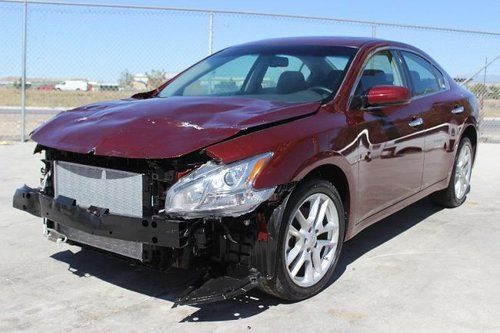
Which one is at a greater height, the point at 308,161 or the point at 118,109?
the point at 118,109

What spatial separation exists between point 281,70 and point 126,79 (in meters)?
8.68

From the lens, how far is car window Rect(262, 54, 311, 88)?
14.2 ft

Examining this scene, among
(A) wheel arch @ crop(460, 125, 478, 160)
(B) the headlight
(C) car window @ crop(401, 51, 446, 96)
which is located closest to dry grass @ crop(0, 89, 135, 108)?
(A) wheel arch @ crop(460, 125, 478, 160)

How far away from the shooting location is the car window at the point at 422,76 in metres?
5.01

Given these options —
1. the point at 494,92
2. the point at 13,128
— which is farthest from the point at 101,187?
the point at 13,128

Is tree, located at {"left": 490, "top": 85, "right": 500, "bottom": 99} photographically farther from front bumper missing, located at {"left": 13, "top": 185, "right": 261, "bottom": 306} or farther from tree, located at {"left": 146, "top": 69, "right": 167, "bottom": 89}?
front bumper missing, located at {"left": 13, "top": 185, "right": 261, "bottom": 306}

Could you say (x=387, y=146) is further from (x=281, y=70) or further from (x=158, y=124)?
(x=158, y=124)

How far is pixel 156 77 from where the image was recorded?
37.8 feet

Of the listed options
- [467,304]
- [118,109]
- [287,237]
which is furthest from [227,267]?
[467,304]

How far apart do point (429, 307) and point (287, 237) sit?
3.40ft

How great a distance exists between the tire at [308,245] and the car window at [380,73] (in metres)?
0.94

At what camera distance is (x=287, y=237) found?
3309mm

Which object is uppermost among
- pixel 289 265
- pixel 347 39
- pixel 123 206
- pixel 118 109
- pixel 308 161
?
pixel 347 39

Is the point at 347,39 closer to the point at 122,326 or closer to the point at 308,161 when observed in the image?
the point at 308,161
